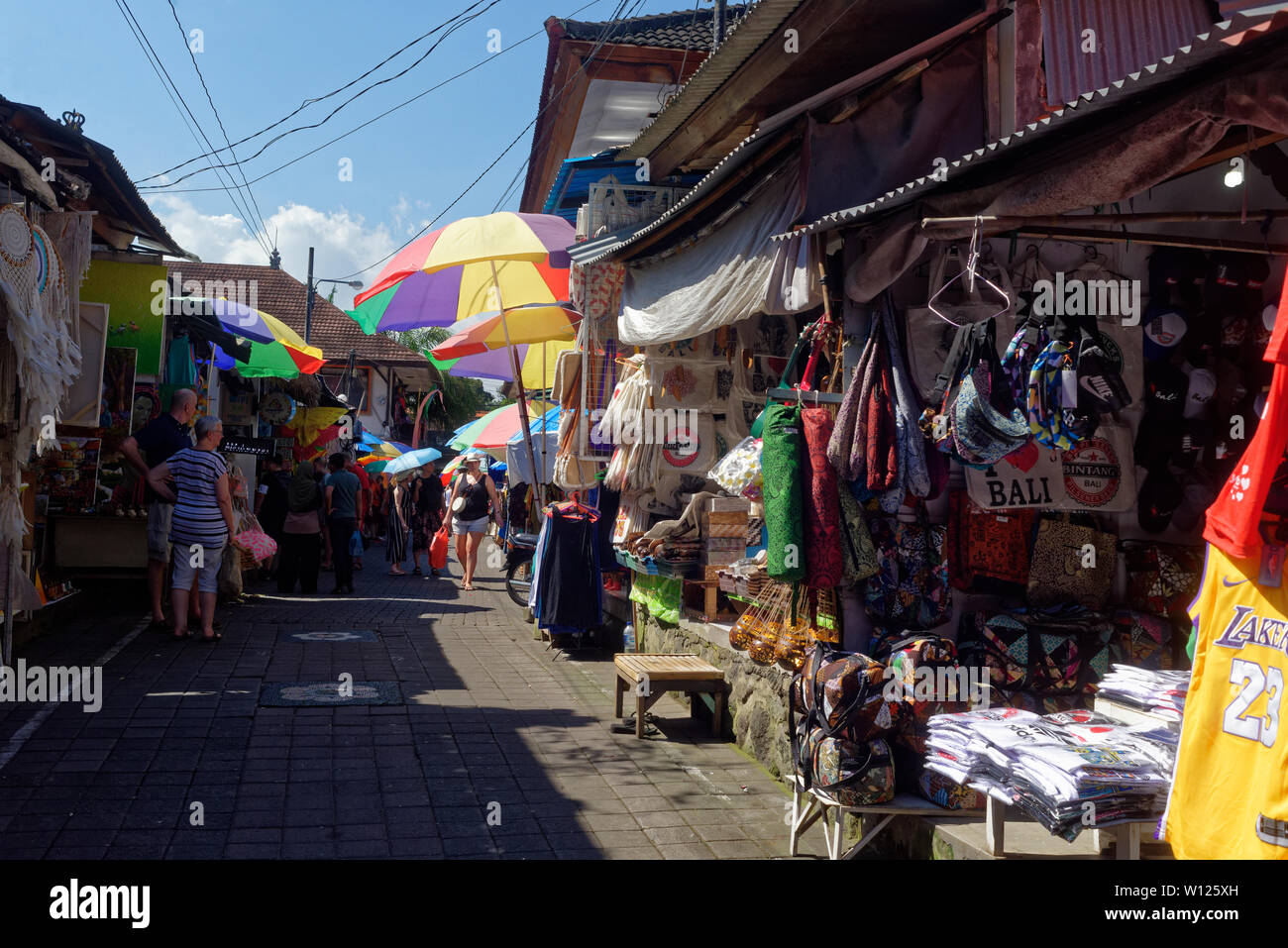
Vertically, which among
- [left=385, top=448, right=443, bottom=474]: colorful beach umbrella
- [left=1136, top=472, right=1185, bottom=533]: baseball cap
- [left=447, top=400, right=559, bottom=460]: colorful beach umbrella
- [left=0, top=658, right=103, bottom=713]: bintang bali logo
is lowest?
[left=0, top=658, right=103, bottom=713]: bintang bali logo

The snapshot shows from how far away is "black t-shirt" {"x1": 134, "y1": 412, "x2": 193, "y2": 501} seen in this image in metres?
9.81

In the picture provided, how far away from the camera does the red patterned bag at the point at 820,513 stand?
18.3 ft

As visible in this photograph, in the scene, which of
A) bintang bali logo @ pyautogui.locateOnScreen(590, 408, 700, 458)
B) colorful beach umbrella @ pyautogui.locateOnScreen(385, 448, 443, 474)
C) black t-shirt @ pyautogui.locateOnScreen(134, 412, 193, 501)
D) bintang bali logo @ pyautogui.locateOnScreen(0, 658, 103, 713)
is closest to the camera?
bintang bali logo @ pyautogui.locateOnScreen(0, 658, 103, 713)

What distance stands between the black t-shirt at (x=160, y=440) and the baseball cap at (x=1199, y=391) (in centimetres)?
846

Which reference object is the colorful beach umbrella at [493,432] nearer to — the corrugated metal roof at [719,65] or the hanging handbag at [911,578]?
the corrugated metal roof at [719,65]

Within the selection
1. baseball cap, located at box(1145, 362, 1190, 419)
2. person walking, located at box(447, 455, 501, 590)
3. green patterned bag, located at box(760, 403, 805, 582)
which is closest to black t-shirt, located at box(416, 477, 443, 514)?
person walking, located at box(447, 455, 501, 590)

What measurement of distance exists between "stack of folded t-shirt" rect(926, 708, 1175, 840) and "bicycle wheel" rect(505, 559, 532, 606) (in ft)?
32.8

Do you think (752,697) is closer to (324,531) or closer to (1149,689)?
(1149,689)

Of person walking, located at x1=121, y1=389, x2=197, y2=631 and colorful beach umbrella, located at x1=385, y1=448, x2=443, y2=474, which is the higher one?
colorful beach umbrella, located at x1=385, y1=448, x2=443, y2=474

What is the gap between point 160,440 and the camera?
9.82 meters

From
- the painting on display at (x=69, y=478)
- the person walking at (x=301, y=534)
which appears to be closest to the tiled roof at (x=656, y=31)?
the person walking at (x=301, y=534)

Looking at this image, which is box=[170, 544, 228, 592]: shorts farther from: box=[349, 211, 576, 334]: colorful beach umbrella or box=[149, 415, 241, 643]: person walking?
box=[349, 211, 576, 334]: colorful beach umbrella

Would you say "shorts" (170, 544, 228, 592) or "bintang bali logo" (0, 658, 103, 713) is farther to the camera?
"shorts" (170, 544, 228, 592)
